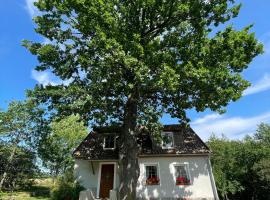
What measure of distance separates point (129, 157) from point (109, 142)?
798 cm

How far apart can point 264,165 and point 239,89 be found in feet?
54.7

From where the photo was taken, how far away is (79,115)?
12758 mm

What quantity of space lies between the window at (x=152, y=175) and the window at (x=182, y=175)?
1686mm

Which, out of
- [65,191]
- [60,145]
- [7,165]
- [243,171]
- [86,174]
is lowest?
[65,191]

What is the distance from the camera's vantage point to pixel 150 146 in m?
19.5

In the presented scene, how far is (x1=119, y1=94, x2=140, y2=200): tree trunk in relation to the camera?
12023 mm

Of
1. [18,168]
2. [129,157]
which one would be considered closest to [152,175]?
[129,157]

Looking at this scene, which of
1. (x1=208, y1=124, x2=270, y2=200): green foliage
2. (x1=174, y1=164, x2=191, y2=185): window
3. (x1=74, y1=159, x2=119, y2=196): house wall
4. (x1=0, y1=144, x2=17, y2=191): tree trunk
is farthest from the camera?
(x1=208, y1=124, x2=270, y2=200): green foliage

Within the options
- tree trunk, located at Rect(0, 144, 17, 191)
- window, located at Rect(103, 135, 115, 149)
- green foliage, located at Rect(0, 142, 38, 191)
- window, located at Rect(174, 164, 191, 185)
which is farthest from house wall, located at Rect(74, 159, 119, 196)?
tree trunk, located at Rect(0, 144, 17, 191)

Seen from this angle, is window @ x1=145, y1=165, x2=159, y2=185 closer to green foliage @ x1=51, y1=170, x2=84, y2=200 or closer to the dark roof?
the dark roof

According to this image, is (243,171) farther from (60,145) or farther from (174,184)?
(60,145)

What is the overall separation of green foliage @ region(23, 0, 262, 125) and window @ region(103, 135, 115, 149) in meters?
6.69

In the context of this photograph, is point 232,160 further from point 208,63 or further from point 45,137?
point 45,137

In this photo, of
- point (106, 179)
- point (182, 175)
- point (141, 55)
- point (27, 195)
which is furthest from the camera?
point (27, 195)
